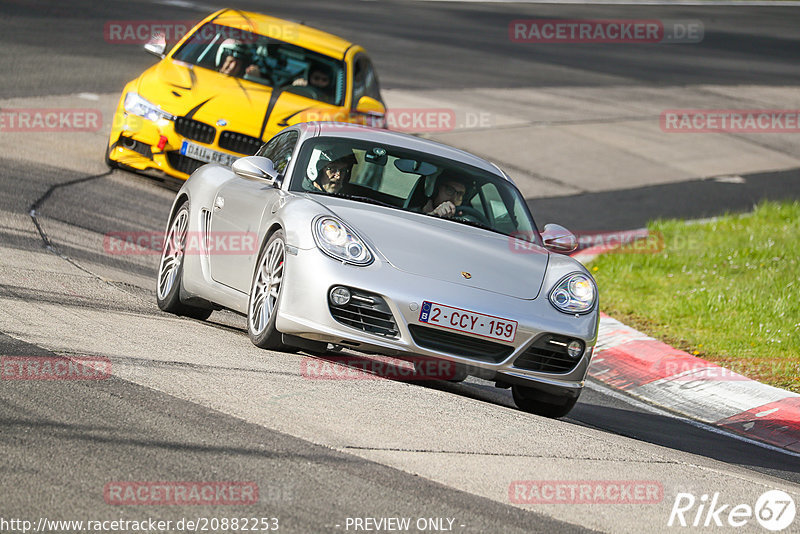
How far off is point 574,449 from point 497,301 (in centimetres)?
118

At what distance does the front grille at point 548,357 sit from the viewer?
280 inches

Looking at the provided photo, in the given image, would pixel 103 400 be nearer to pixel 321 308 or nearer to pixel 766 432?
pixel 321 308

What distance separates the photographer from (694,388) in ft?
31.2

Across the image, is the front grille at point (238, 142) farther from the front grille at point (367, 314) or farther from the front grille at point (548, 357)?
the front grille at point (548, 357)

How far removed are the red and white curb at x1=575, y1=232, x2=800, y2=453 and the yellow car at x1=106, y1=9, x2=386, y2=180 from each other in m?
4.42

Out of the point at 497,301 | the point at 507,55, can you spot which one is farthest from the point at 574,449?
the point at 507,55

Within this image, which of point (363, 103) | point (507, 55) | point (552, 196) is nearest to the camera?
point (363, 103)

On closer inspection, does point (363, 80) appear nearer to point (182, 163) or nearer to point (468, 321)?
point (182, 163)

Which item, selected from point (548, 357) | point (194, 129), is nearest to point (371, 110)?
point (194, 129)

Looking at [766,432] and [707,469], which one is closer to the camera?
[707,469]

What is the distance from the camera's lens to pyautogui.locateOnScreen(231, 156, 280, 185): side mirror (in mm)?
7977

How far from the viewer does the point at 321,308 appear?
686 cm

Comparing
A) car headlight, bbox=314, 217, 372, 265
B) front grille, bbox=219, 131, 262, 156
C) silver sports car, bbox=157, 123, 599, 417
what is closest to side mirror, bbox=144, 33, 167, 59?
A: front grille, bbox=219, 131, 262, 156

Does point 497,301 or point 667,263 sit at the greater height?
point 497,301
